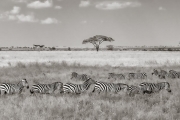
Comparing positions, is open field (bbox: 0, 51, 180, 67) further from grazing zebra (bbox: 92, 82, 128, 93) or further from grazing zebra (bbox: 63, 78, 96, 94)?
grazing zebra (bbox: 92, 82, 128, 93)

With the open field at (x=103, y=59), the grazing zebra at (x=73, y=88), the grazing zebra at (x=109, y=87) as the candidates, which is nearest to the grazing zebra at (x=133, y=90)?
the grazing zebra at (x=109, y=87)

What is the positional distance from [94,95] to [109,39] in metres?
66.8

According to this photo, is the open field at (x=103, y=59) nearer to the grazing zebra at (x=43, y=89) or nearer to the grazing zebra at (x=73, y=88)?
the grazing zebra at (x=43, y=89)

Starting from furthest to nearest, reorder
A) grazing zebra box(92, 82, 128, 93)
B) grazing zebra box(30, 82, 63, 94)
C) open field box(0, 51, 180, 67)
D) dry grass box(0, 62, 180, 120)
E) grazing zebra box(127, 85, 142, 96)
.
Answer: open field box(0, 51, 180, 67) → grazing zebra box(30, 82, 63, 94) → grazing zebra box(92, 82, 128, 93) → grazing zebra box(127, 85, 142, 96) → dry grass box(0, 62, 180, 120)

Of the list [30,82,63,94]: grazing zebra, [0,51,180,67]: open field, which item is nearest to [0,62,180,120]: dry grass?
[30,82,63,94]: grazing zebra

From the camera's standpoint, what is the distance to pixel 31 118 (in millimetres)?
9133

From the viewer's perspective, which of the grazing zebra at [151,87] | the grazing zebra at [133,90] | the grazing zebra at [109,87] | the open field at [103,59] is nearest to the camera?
the grazing zebra at [133,90]

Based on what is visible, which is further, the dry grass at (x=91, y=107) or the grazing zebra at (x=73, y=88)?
the grazing zebra at (x=73, y=88)

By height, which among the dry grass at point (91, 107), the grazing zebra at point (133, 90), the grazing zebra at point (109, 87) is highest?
the grazing zebra at point (109, 87)

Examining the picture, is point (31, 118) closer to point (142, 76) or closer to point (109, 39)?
point (142, 76)

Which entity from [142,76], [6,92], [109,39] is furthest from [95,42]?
[6,92]

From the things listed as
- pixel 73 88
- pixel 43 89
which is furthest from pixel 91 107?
pixel 43 89

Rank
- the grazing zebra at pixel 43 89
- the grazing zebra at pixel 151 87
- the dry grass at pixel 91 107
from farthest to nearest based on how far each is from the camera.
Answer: the grazing zebra at pixel 151 87 → the grazing zebra at pixel 43 89 → the dry grass at pixel 91 107

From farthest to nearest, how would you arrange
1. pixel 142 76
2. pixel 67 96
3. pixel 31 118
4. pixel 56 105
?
pixel 142 76
pixel 67 96
pixel 56 105
pixel 31 118
